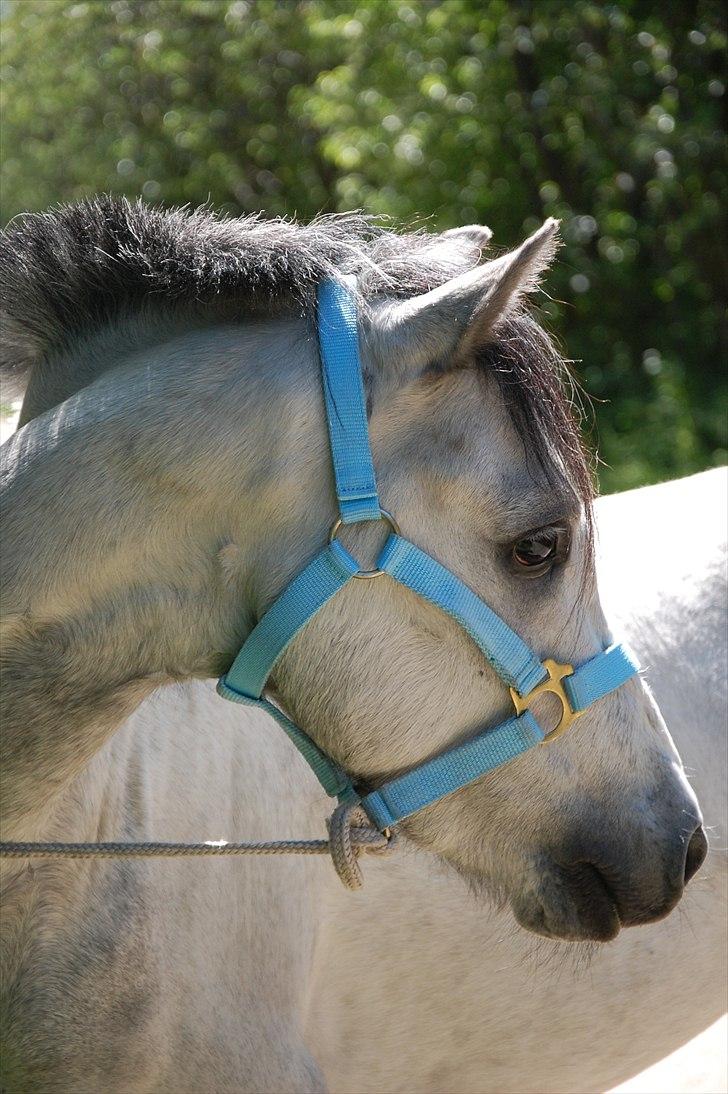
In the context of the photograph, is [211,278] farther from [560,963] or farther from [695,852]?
[560,963]

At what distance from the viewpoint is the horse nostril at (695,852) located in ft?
6.46

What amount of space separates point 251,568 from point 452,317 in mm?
480

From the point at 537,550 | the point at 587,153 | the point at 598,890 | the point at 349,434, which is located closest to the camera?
the point at 349,434

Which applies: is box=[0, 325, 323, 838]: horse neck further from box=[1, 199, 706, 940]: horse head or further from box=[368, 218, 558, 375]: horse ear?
box=[368, 218, 558, 375]: horse ear

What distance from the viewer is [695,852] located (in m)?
1.97

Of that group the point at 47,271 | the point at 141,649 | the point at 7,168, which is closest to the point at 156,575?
the point at 141,649

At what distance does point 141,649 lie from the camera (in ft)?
5.76

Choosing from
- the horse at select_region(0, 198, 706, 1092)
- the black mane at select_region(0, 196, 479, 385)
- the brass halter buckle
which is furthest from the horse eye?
the black mane at select_region(0, 196, 479, 385)

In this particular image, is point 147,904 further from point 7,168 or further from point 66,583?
point 7,168

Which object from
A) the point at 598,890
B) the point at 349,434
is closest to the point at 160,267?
the point at 349,434

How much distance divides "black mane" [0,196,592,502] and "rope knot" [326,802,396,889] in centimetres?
62

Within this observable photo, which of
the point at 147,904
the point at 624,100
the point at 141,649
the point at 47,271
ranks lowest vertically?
the point at 624,100

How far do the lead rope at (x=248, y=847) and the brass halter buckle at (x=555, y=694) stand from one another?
0.30 meters

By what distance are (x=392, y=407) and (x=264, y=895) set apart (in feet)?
3.39
